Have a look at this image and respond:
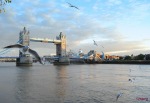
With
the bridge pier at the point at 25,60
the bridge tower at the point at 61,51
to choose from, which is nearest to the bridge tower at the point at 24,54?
the bridge pier at the point at 25,60

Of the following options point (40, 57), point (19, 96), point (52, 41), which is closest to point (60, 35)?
point (52, 41)

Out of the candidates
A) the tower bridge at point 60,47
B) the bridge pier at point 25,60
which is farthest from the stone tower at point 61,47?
the bridge pier at point 25,60

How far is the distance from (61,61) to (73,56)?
24912mm

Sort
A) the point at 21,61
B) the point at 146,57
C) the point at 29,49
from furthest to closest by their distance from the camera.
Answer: the point at 146,57 → the point at 29,49 → the point at 21,61

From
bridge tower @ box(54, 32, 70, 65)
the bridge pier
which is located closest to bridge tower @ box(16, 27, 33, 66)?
the bridge pier

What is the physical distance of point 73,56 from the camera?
586 ft

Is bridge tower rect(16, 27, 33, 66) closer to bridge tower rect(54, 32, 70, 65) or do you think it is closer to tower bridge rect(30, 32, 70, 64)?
tower bridge rect(30, 32, 70, 64)

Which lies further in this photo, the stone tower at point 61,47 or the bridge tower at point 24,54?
the stone tower at point 61,47

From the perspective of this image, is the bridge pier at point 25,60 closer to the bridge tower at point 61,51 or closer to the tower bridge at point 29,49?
the tower bridge at point 29,49

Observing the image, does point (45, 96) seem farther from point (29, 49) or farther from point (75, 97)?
point (29, 49)

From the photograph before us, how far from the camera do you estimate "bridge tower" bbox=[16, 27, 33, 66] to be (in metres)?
130

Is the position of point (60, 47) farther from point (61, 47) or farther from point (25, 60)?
point (25, 60)

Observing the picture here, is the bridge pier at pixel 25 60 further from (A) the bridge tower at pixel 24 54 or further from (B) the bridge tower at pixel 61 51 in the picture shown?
(B) the bridge tower at pixel 61 51

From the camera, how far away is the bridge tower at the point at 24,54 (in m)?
130
